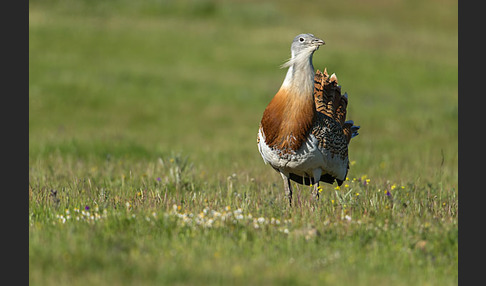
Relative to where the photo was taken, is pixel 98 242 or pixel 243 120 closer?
pixel 98 242

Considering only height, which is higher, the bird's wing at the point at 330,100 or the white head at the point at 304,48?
the white head at the point at 304,48

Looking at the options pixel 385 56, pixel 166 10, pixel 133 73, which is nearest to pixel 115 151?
pixel 133 73

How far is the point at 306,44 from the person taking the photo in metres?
6.61

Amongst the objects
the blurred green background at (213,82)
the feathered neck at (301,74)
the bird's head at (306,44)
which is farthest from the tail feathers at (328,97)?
the blurred green background at (213,82)

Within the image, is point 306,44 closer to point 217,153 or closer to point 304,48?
point 304,48

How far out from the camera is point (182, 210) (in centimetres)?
605

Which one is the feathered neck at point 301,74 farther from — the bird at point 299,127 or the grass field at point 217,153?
the grass field at point 217,153

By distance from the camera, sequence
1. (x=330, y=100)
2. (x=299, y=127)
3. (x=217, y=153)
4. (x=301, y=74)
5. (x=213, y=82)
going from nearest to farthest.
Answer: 1. (x=301, y=74)
2. (x=299, y=127)
3. (x=330, y=100)
4. (x=217, y=153)
5. (x=213, y=82)

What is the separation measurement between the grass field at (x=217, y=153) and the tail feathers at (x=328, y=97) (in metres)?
0.98

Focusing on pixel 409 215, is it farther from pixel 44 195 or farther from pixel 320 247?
pixel 44 195

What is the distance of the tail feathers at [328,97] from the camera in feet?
26.1

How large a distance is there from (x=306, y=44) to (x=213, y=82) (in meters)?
15.0

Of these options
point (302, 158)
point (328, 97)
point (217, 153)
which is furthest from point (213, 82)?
point (302, 158)

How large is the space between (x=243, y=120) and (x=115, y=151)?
19.7 ft
